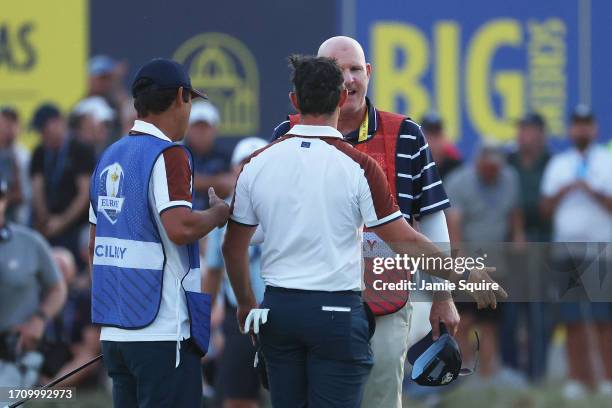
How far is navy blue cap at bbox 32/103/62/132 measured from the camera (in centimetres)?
1110

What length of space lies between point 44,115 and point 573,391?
497 cm

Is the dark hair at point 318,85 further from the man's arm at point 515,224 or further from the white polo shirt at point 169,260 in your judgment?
the man's arm at point 515,224

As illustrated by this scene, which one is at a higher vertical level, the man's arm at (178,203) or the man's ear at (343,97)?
the man's ear at (343,97)

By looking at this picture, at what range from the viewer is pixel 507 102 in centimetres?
1193

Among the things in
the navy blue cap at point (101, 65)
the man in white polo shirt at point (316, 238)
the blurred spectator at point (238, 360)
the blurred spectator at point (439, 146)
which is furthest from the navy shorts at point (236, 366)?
the navy blue cap at point (101, 65)

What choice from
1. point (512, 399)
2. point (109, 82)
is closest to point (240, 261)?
point (512, 399)

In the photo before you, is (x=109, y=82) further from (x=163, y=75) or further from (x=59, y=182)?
(x=163, y=75)

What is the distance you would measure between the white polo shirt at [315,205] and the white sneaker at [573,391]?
5.46 meters

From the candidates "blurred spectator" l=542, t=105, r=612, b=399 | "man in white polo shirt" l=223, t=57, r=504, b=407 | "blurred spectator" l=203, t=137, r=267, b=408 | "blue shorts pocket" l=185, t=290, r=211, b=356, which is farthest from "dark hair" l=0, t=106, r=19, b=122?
"man in white polo shirt" l=223, t=57, r=504, b=407

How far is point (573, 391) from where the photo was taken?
996cm

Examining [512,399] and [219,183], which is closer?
[219,183]

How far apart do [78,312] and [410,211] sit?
5.03 metres

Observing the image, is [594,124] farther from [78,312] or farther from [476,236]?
[78,312]

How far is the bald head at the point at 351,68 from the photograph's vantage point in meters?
5.37
